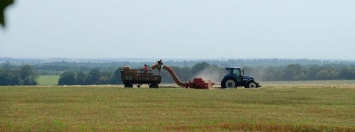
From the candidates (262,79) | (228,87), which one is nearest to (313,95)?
(228,87)

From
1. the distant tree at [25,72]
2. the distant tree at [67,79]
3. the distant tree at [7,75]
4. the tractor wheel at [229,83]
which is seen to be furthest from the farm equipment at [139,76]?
the distant tree at [7,75]

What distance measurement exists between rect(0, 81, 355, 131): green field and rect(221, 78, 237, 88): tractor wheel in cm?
643

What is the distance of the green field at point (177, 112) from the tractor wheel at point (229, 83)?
6.43m

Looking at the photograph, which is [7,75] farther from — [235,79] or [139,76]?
[235,79]

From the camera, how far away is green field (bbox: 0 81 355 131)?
67.9 ft

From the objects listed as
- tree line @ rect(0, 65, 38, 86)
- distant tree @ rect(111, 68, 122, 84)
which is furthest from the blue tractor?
distant tree @ rect(111, 68, 122, 84)

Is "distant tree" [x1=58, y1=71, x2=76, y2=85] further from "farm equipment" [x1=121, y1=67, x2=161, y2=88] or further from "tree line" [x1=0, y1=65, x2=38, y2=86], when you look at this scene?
"tree line" [x1=0, y1=65, x2=38, y2=86]

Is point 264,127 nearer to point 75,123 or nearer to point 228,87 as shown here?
point 75,123

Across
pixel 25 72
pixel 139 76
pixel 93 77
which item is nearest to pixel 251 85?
pixel 139 76

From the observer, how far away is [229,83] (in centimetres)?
4316

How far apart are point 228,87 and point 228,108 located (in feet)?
50.7

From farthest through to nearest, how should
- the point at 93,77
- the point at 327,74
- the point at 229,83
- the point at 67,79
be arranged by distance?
the point at 327,74 < the point at 93,77 < the point at 67,79 < the point at 229,83

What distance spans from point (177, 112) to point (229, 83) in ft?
59.4

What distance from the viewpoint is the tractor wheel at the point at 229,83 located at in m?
43.0
